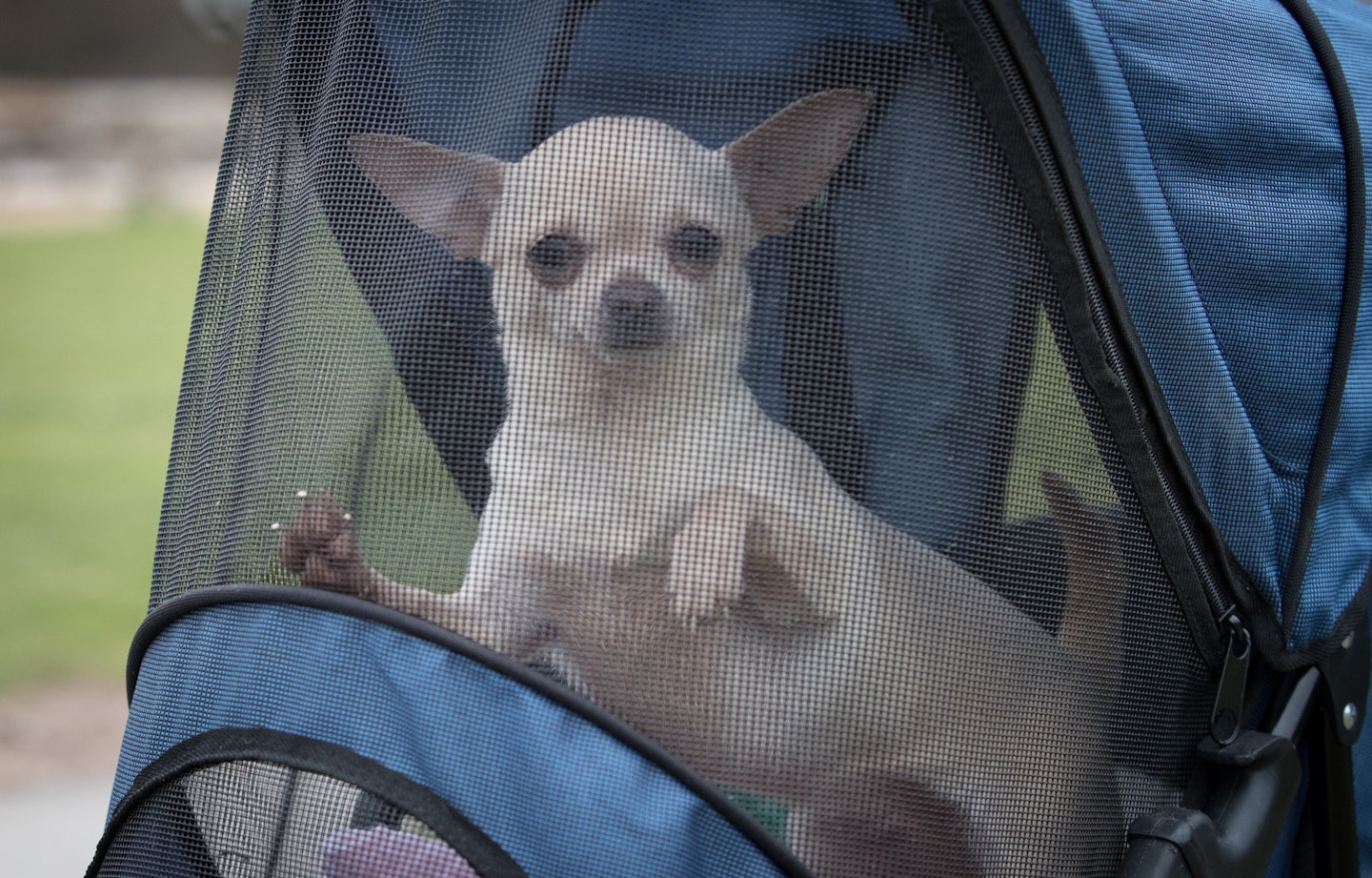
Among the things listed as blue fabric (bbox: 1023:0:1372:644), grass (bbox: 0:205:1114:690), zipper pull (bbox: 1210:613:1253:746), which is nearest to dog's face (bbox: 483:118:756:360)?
grass (bbox: 0:205:1114:690)

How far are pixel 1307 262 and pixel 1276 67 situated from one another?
16cm

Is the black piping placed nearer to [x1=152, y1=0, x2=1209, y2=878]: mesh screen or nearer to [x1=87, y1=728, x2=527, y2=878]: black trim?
[x1=152, y1=0, x2=1209, y2=878]: mesh screen

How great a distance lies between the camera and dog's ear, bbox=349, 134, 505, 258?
0.86 meters

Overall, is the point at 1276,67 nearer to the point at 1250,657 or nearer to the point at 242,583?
the point at 1250,657

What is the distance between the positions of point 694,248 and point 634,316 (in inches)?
3.4

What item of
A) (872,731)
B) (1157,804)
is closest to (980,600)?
(872,731)

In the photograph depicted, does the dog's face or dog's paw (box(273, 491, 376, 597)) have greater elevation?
the dog's face

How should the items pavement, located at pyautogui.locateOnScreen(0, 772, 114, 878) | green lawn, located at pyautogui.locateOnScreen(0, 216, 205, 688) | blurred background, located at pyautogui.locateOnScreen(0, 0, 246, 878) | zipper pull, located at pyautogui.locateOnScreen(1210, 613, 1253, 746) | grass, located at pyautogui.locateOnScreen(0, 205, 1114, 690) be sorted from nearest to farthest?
grass, located at pyautogui.locateOnScreen(0, 205, 1114, 690) < zipper pull, located at pyautogui.locateOnScreen(1210, 613, 1253, 746) < pavement, located at pyautogui.locateOnScreen(0, 772, 114, 878) < blurred background, located at pyautogui.locateOnScreen(0, 0, 246, 878) < green lawn, located at pyautogui.locateOnScreen(0, 216, 205, 688)

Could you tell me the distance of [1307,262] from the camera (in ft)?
3.33

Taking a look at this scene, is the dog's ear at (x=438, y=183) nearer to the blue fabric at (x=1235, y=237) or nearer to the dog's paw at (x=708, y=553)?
the dog's paw at (x=708, y=553)

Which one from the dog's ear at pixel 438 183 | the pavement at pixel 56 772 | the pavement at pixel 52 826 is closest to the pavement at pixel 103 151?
the pavement at pixel 56 772

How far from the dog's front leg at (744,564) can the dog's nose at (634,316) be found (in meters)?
0.14

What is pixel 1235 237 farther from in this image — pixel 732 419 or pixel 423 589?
pixel 423 589

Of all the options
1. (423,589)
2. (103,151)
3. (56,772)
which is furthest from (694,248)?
(103,151)
